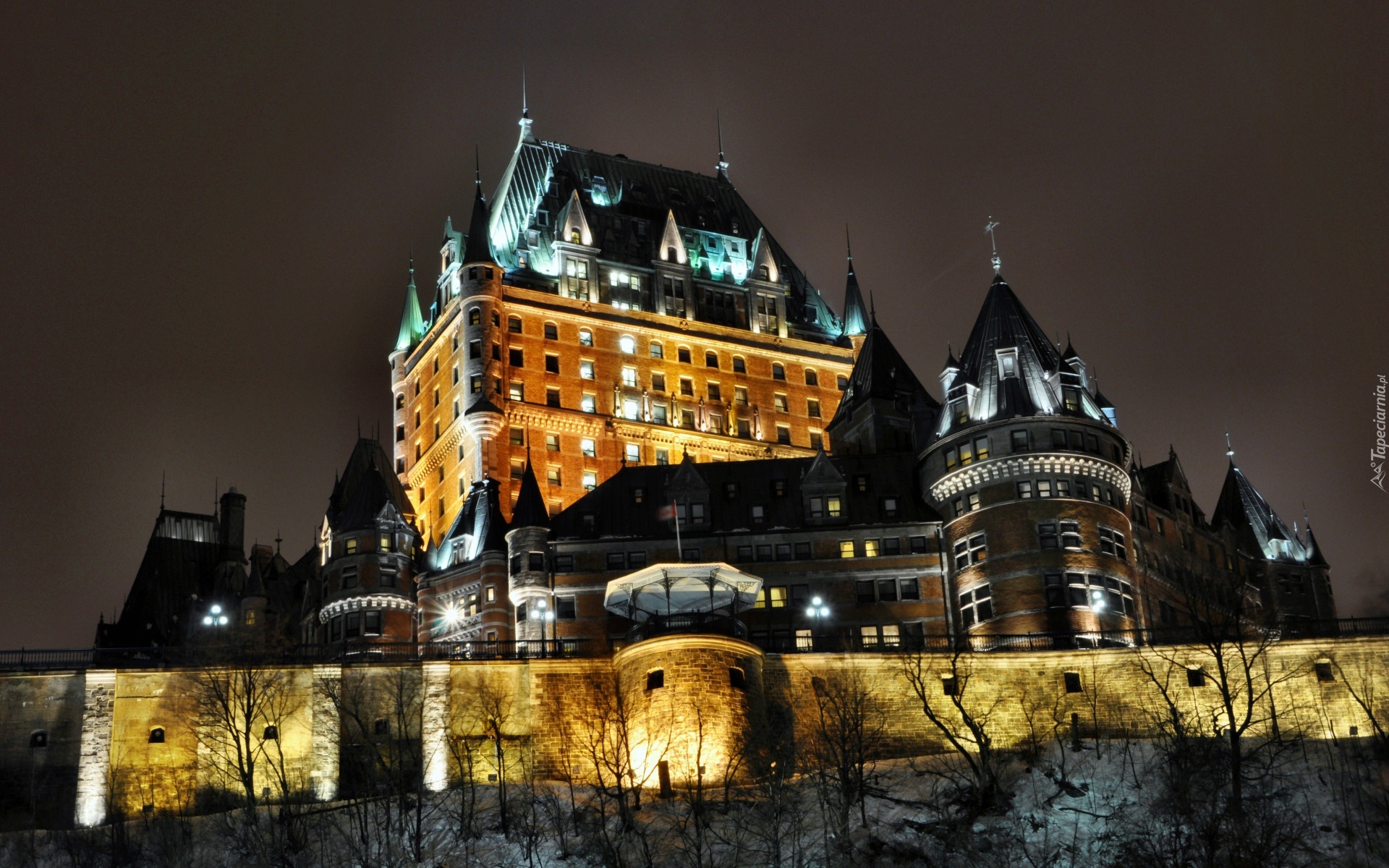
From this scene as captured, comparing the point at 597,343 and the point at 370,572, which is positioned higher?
the point at 597,343

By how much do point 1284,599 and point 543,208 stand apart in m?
63.2

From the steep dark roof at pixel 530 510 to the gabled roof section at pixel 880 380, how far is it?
981 inches

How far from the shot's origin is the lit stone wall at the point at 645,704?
289 ft

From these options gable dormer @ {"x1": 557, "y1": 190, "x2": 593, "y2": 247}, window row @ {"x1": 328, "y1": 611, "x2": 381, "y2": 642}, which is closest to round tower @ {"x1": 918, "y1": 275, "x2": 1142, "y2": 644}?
window row @ {"x1": 328, "y1": 611, "x2": 381, "y2": 642}

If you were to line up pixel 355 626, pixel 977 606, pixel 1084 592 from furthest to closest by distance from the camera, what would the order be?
pixel 355 626 < pixel 977 606 < pixel 1084 592

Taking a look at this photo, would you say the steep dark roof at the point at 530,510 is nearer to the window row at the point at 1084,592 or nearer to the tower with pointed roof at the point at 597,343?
the tower with pointed roof at the point at 597,343

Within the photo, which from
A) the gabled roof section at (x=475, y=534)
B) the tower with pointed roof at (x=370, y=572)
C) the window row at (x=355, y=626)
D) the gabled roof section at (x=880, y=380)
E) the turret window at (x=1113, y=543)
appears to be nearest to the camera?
the turret window at (x=1113, y=543)

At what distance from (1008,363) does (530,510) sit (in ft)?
92.9

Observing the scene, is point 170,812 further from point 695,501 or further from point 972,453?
point 972,453

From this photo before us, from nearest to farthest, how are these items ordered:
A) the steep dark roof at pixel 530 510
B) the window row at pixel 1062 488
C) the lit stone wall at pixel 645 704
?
1. the lit stone wall at pixel 645 704
2. the window row at pixel 1062 488
3. the steep dark roof at pixel 530 510

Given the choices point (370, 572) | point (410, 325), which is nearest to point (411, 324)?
point (410, 325)

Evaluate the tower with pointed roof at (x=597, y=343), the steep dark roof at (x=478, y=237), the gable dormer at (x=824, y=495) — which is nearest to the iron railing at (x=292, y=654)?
the gable dormer at (x=824, y=495)

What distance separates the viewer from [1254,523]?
421ft

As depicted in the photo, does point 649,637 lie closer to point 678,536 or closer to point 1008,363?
point 678,536
